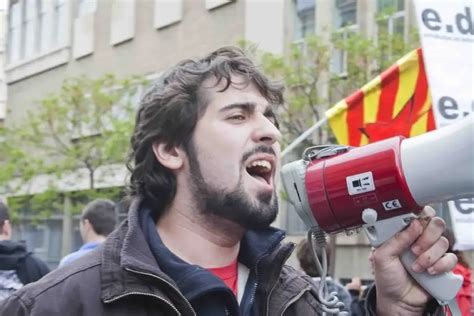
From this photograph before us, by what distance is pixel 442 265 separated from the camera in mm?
2203

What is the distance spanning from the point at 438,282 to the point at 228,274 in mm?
554

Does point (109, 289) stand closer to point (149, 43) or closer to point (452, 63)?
point (452, 63)

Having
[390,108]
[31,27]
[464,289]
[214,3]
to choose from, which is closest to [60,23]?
[31,27]

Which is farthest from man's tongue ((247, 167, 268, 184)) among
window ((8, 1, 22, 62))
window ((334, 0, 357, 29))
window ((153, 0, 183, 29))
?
window ((8, 1, 22, 62))

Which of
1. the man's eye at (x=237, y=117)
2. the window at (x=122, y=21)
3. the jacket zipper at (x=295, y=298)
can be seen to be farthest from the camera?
the window at (x=122, y=21)

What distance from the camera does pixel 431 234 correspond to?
2.19m

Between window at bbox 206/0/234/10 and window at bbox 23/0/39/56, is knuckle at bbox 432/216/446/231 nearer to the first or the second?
window at bbox 206/0/234/10

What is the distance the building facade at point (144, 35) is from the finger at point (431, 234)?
1103cm

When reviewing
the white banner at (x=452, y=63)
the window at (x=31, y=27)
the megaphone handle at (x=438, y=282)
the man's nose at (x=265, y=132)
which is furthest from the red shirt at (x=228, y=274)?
the window at (x=31, y=27)

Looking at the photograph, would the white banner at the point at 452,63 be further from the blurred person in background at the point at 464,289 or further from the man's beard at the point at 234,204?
the man's beard at the point at 234,204

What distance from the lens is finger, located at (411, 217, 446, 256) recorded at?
7.16 ft

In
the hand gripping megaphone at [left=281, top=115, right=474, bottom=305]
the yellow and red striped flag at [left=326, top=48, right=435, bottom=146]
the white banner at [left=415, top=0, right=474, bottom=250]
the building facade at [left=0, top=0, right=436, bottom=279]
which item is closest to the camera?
the hand gripping megaphone at [left=281, top=115, right=474, bottom=305]

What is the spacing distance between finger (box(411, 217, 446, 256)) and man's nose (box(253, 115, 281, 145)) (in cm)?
49

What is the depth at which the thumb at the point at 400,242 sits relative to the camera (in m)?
2.20
